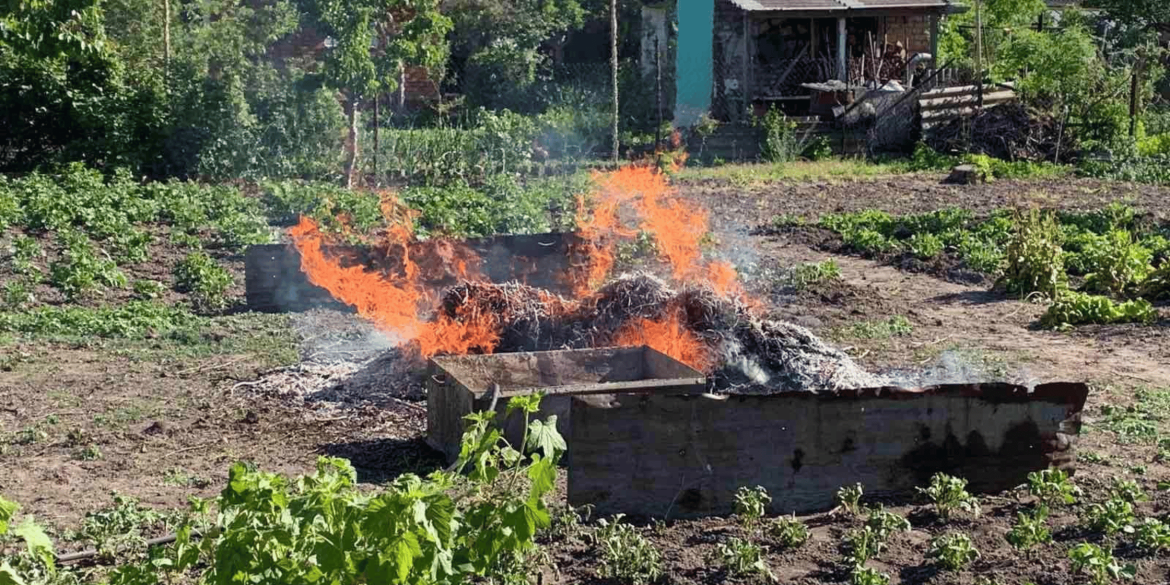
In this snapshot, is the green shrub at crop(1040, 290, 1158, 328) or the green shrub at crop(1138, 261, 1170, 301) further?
the green shrub at crop(1138, 261, 1170, 301)

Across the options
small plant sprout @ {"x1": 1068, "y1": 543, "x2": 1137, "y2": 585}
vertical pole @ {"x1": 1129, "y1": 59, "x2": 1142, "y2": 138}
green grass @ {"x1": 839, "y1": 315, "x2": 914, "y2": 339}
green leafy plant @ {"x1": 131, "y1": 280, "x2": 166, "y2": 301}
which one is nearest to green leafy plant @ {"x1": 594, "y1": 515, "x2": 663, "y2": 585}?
small plant sprout @ {"x1": 1068, "y1": 543, "x2": 1137, "y2": 585}

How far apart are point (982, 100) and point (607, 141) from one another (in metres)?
7.46

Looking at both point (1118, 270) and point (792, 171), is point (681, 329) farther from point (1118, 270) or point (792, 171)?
point (792, 171)

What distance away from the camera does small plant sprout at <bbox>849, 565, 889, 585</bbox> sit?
21.3 feet

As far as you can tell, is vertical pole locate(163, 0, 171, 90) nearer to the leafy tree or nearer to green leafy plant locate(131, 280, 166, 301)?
the leafy tree

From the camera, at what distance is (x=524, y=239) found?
14461mm

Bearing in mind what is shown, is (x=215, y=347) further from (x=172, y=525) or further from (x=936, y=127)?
(x=936, y=127)

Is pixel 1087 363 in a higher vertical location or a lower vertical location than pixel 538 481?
lower

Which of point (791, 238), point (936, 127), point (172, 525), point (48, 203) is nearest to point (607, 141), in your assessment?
point (936, 127)

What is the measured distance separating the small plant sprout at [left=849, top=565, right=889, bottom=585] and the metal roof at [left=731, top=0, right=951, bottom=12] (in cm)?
2700

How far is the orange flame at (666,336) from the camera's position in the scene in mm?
10727

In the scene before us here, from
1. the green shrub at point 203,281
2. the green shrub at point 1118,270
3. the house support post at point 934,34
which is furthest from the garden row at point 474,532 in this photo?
the house support post at point 934,34

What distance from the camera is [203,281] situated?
595 inches

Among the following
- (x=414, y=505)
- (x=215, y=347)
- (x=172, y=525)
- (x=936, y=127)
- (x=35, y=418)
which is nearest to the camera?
(x=414, y=505)
